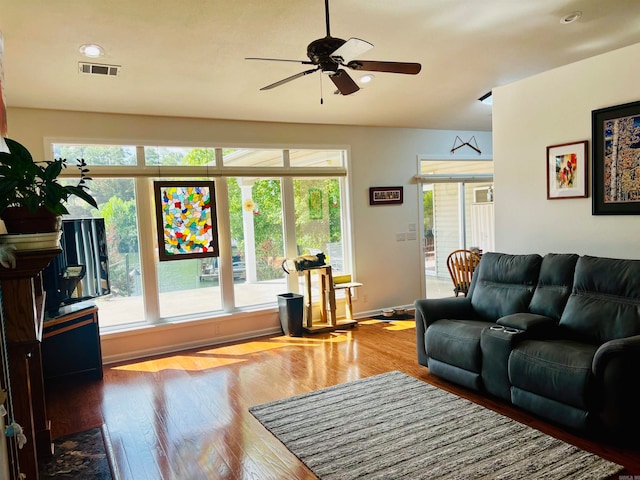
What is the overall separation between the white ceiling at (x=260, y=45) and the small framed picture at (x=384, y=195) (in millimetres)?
1302

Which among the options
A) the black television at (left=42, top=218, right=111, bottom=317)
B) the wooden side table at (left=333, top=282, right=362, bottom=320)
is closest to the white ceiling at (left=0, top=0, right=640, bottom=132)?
the black television at (left=42, top=218, right=111, bottom=317)

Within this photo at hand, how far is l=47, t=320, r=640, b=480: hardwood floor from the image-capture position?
2652mm

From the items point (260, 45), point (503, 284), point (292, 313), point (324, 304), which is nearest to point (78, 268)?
point (292, 313)

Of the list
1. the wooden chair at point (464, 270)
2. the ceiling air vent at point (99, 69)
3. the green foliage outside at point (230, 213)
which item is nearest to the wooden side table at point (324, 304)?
the green foliage outside at point (230, 213)

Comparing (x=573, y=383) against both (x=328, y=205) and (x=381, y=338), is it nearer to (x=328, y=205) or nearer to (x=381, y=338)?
(x=381, y=338)

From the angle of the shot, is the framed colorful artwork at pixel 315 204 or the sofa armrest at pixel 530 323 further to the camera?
the framed colorful artwork at pixel 315 204

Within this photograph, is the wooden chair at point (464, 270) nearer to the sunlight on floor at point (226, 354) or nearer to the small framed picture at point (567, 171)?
the sunlight on floor at point (226, 354)

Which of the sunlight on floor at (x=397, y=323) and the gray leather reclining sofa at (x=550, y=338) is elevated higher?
the gray leather reclining sofa at (x=550, y=338)

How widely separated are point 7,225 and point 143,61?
2268mm

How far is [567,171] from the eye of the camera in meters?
3.85

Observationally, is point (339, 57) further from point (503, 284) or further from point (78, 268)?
point (78, 268)

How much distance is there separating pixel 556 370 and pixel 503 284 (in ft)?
3.89

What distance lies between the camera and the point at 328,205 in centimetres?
604

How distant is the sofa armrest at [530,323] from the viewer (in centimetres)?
318
